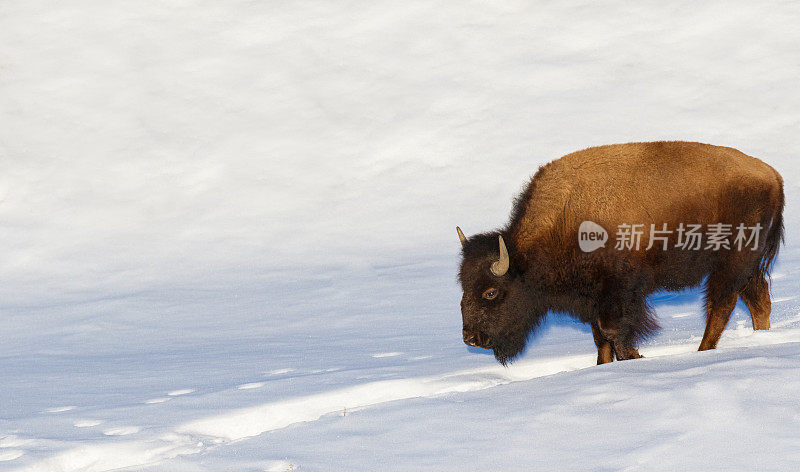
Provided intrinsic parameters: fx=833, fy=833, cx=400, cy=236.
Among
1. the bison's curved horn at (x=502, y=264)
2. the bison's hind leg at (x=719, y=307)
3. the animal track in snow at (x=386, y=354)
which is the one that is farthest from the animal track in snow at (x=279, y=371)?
the bison's hind leg at (x=719, y=307)

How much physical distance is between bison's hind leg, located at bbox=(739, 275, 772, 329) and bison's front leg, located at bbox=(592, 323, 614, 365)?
1.52 meters

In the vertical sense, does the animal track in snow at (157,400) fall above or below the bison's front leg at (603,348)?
above

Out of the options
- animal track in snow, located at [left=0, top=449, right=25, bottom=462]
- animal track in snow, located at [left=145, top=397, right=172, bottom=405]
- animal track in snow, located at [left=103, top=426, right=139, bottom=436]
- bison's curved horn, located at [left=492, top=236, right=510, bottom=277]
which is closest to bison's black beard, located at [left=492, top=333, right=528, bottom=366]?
bison's curved horn, located at [left=492, top=236, right=510, bottom=277]

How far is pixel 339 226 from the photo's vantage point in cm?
1374

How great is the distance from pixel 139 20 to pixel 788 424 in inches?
865

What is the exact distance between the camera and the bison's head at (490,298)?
632 centimetres

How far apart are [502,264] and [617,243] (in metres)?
0.86

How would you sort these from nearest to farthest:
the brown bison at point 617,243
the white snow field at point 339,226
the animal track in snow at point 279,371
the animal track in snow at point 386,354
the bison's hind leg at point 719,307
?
the white snow field at point 339,226, the brown bison at point 617,243, the bison's hind leg at point 719,307, the animal track in snow at point 279,371, the animal track in snow at point 386,354

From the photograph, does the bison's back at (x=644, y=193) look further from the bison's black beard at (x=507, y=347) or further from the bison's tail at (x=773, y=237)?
the bison's black beard at (x=507, y=347)

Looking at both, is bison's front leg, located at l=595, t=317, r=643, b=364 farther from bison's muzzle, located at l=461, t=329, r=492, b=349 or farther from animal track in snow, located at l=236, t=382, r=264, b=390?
animal track in snow, located at l=236, t=382, r=264, b=390

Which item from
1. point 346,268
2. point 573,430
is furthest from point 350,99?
point 573,430

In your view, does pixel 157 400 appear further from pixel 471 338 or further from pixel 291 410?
pixel 471 338

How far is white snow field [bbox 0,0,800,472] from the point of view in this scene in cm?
416

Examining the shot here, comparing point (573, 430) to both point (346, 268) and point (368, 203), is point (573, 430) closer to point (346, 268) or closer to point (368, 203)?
point (346, 268)
